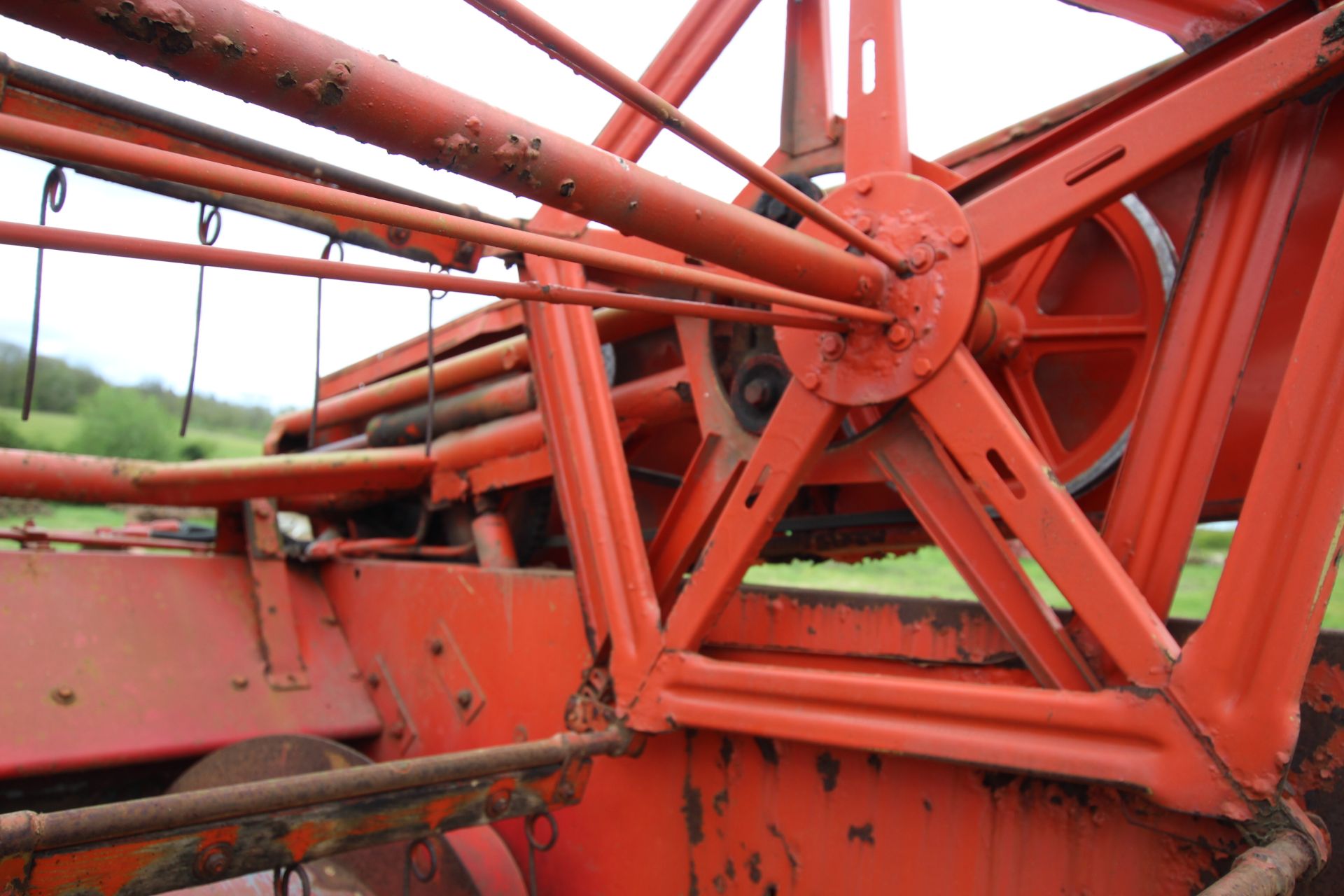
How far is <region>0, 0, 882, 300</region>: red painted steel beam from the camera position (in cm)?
96

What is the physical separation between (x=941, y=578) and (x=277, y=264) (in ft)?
35.1

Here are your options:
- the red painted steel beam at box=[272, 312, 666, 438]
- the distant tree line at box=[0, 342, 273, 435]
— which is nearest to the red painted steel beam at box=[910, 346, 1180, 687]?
the red painted steel beam at box=[272, 312, 666, 438]

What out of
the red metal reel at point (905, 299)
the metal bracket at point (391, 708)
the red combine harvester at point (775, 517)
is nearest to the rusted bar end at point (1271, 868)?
the red combine harvester at point (775, 517)

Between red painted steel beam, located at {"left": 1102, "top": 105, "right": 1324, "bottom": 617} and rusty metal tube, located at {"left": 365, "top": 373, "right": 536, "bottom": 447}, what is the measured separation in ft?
6.12

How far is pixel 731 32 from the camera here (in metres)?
2.30

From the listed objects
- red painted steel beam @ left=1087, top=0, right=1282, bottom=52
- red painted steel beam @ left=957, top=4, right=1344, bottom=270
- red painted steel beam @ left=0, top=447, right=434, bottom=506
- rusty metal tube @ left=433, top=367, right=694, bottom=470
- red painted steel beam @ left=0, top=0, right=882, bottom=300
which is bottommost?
red painted steel beam @ left=0, top=447, right=434, bottom=506

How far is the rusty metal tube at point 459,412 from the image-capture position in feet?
10.5

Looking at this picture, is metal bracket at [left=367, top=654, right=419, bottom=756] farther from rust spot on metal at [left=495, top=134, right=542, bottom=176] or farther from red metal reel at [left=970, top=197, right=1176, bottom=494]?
rust spot on metal at [left=495, top=134, right=542, bottom=176]

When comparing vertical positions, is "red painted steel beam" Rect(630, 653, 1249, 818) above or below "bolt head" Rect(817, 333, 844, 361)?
below

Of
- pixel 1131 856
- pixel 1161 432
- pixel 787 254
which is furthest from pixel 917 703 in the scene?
pixel 787 254

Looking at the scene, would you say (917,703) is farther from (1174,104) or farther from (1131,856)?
(1174,104)

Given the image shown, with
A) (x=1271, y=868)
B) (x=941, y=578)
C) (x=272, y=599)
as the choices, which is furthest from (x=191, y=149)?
(x=941, y=578)

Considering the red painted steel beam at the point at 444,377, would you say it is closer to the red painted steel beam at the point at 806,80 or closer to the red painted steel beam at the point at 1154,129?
the red painted steel beam at the point at 806,80

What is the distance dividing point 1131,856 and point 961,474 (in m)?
0.70
